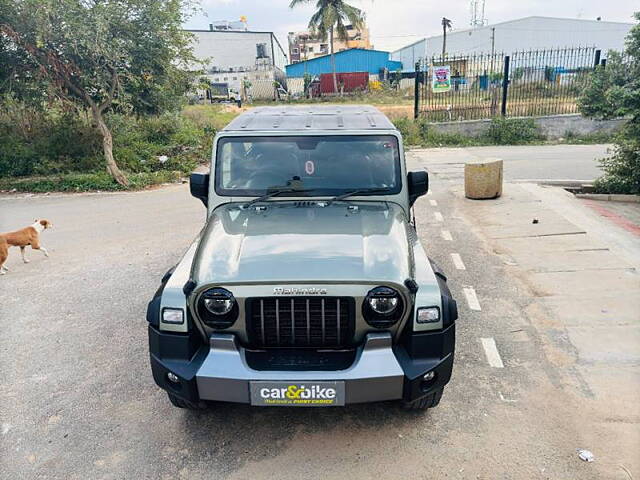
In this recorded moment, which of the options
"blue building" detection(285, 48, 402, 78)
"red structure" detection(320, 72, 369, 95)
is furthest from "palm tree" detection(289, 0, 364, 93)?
"blue building" detection(285, 48, 402, 78)

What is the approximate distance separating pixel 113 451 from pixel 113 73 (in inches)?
420

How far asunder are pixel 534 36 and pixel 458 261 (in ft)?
171

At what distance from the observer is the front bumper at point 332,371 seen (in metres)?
2.90

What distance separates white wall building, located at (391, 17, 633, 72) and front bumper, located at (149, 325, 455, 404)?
52252mm

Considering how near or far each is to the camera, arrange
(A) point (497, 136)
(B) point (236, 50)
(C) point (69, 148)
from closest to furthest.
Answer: (C) point (69, 148) < (A) point (497, 136) < (B) point (236, 50)

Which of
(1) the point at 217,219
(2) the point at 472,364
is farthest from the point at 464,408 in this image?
(1) the point at 217,219

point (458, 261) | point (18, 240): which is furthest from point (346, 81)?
point (18, 240)

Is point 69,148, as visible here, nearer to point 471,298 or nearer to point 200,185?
point 200,185

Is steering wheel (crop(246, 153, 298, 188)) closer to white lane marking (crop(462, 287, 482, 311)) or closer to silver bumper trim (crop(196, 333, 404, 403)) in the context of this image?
silver bumper trim (crop(196, 333, 404, 403))

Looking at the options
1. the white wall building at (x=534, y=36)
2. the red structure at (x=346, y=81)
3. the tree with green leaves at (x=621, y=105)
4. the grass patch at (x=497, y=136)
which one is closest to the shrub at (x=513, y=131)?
the grass patch at (x=497, y=136)

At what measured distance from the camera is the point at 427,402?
332cm

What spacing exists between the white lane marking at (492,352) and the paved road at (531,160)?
8735mm

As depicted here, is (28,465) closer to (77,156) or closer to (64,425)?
(64,425)

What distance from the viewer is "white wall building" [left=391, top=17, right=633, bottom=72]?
49562mm
